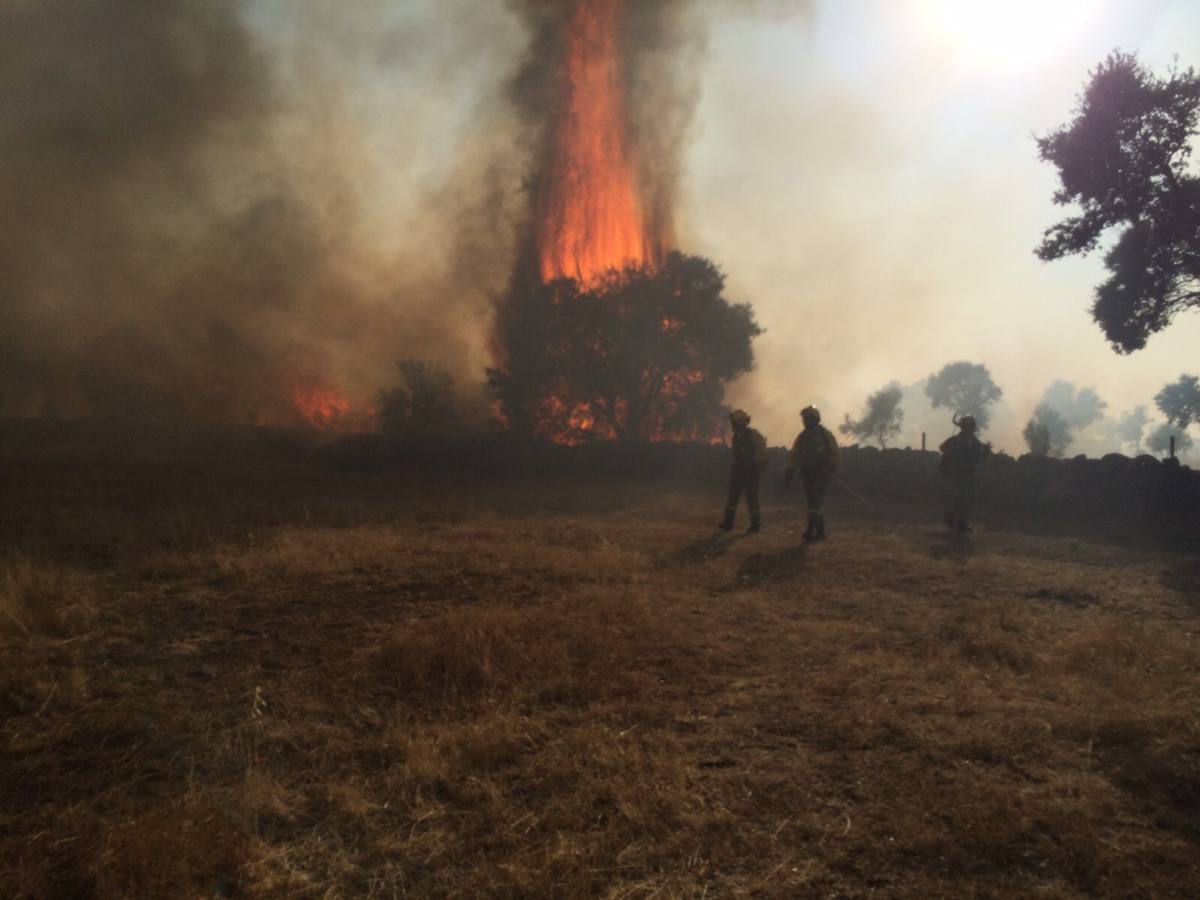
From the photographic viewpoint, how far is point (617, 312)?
3500 cm

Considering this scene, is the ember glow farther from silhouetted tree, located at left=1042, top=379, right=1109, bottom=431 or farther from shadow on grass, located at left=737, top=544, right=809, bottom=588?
silhouetted tree, located at left=1042, top=379, right=1109, bottom=431

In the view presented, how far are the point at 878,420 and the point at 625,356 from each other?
39.1 metres

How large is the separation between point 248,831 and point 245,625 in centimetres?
A: 360

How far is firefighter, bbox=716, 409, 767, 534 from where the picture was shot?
13.6m

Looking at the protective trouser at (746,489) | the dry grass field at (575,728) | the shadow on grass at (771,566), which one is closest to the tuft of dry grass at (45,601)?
the dry grass field at (575,728)

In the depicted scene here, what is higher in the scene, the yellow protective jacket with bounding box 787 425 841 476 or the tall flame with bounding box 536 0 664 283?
the tall flame with bounding box 536 0 664 283

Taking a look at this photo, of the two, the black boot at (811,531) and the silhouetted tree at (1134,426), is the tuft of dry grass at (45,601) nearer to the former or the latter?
the black boot at (811,531)

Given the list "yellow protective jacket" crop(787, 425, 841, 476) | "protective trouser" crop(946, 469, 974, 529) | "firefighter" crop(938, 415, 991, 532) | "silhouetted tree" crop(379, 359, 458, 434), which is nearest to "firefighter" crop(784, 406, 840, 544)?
"yellow protective jacket" crop(787, 425, 841, 476)

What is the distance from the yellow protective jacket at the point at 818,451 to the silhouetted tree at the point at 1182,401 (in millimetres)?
73511

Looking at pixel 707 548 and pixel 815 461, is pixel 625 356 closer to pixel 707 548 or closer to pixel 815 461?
pixel 815 461

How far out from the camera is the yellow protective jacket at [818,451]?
13000 mm

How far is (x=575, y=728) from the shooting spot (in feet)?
15.2

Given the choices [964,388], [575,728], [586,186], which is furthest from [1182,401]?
[575,728]

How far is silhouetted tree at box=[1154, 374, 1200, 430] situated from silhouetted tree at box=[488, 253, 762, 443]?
2189 inches
